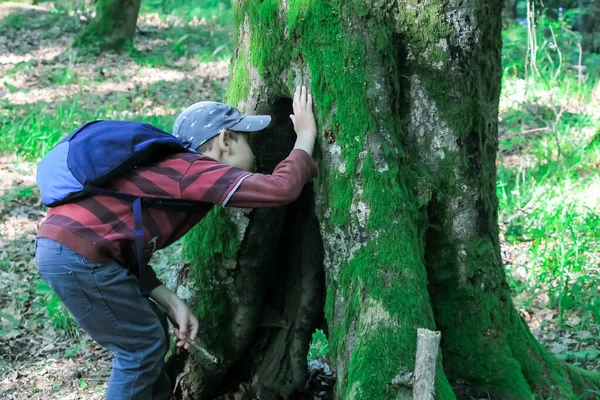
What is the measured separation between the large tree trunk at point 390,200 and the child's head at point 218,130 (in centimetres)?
30

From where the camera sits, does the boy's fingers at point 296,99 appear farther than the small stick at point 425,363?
Yes

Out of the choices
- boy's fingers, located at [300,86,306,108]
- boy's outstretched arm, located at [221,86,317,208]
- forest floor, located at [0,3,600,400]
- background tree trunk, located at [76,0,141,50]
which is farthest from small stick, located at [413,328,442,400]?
background tree trunk, located at [76,0,141,50]

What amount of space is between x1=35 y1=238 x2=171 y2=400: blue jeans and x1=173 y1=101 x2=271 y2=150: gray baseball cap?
683mm

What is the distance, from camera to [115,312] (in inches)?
118

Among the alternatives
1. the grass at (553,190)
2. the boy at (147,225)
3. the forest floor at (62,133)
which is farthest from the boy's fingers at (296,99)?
the grass at (553,190)

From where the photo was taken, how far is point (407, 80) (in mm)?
3131

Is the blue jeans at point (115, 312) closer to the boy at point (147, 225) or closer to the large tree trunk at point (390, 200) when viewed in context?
the boy at point (147, 225)

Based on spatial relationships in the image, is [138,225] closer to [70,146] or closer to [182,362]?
[70,146]

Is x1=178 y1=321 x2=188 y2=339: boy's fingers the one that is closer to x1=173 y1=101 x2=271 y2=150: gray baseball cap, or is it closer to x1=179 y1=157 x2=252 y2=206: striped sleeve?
x1=179 y1=157 x2=252 y2=206: striped sleeve

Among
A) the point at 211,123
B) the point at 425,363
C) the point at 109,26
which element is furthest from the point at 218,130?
the point at 109,26

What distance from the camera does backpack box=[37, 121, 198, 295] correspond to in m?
2.74

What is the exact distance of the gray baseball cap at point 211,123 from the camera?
10.0 feet

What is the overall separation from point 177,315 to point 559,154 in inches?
197

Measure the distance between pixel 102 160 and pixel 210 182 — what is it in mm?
458
